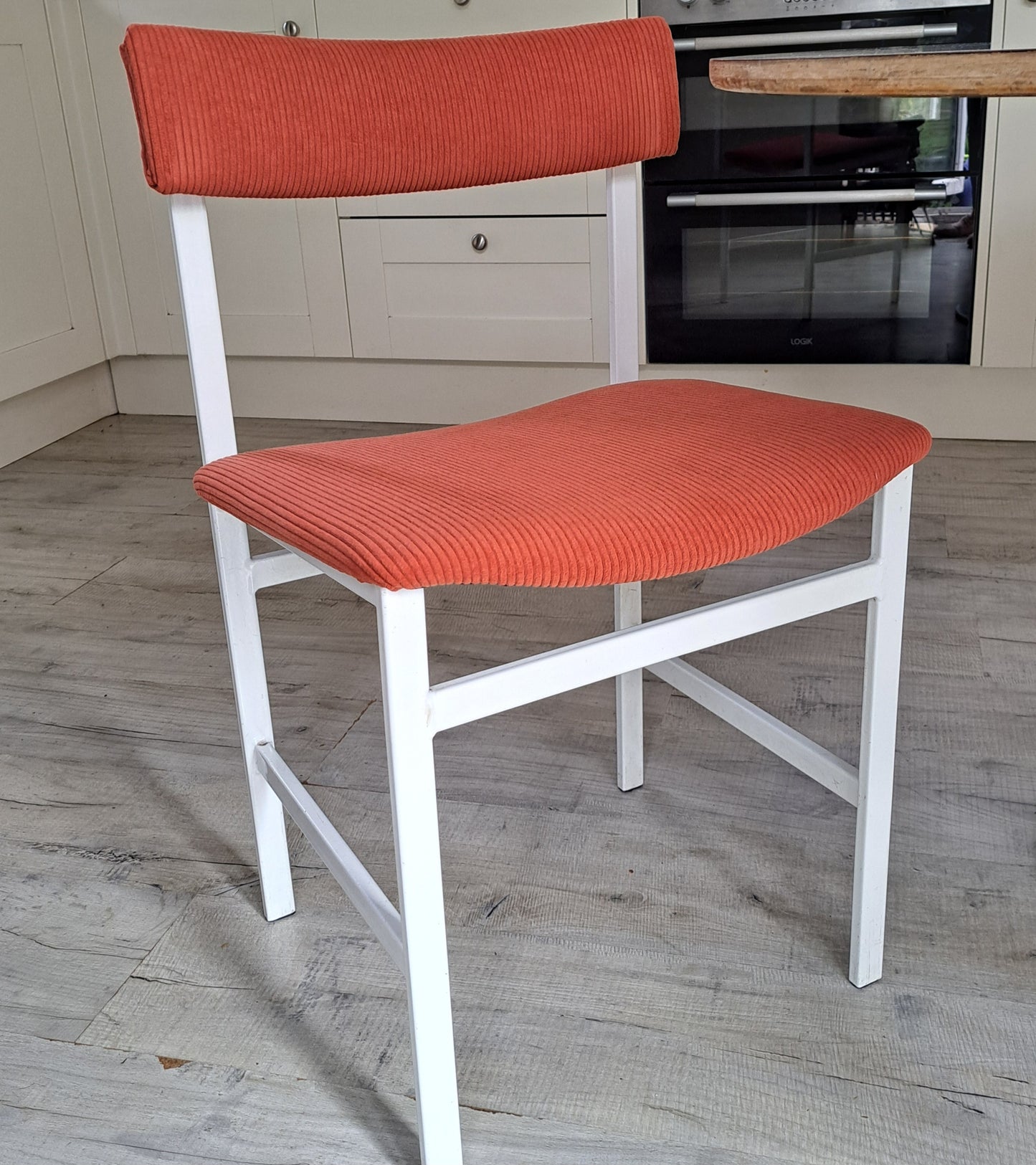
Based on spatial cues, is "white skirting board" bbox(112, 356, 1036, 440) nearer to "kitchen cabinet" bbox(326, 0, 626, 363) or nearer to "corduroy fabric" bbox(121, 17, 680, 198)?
"kitchen cabinet" bbox(326, 0, 626, 363)

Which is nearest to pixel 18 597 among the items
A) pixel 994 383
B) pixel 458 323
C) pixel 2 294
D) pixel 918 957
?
pixel 2 294

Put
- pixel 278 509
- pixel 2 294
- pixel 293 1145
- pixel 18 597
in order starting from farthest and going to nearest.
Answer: pixel 2 294, pixel 18 597, pixel 293 1145, pixel 278 509

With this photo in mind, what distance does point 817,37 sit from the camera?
2146 mm

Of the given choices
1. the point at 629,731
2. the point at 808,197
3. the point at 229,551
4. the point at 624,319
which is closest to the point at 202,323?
the point at 229,551

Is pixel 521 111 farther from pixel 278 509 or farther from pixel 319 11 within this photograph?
pixel 319 11

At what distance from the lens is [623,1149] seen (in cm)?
82

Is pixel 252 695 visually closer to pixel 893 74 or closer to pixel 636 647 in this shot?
pixel 636 647

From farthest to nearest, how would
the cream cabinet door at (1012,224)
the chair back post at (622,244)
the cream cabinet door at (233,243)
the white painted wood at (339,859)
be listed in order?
the cream cabinet door at (233,243) < the cream cabinet door at (1012,224) < the chair back post at (622,244) < the white painted wood at (339,859)

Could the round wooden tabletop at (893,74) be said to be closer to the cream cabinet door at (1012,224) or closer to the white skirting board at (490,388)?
the cream cabinet door at (1012,224)

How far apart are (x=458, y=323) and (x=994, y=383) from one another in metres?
1.13

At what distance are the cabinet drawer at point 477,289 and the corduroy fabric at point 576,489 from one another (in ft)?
5.28

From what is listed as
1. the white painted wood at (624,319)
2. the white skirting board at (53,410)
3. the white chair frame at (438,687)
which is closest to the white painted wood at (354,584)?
the white chair frame at (438,687)

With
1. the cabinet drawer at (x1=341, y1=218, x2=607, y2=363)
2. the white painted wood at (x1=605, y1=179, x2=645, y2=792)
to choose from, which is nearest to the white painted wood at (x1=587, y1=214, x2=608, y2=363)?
the cabinet drawer at (x1=341, y1=218, x2=607, y2=363)

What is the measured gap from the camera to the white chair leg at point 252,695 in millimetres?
938
